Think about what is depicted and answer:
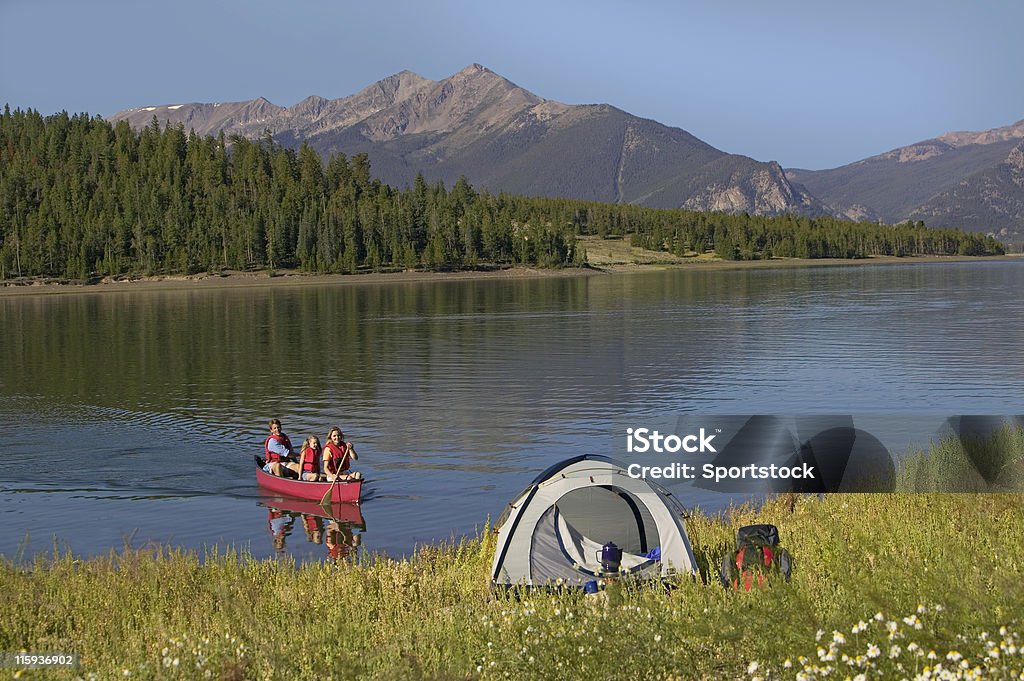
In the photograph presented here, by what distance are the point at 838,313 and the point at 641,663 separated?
88876mm

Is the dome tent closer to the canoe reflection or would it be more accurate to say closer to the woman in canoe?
the canoe reflection

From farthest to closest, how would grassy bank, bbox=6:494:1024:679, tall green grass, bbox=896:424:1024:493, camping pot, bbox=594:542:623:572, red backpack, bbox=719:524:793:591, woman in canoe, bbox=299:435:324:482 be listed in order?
woman in canoe, bbox=299:435:324:482
tall green grass, bbox=896:424:1024:493
camping pot, bbox=594:542:623:572
red backpack, bbox=719:524:793:591
grassy bank, bbox=6:494:1024:679

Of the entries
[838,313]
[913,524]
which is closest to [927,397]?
[913,524]

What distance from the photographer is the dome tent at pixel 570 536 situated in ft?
57.7

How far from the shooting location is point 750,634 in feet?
42.0

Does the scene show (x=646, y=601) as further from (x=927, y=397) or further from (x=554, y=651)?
(x=927, y=397)

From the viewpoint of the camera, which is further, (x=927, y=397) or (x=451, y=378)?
(x=451, y=378)

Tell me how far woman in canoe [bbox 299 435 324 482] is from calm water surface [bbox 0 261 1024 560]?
55.2 inches

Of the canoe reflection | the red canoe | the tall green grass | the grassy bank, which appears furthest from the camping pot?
the red canoe

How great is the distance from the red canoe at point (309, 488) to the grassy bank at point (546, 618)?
955cm

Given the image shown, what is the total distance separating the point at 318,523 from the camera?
28203 mm

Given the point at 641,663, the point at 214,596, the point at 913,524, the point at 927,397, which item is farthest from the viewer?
the point at 927,397

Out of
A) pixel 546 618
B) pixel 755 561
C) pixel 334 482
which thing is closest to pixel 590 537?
pixel 755 561

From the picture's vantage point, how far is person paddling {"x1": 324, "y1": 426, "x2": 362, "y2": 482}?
96.2ft
